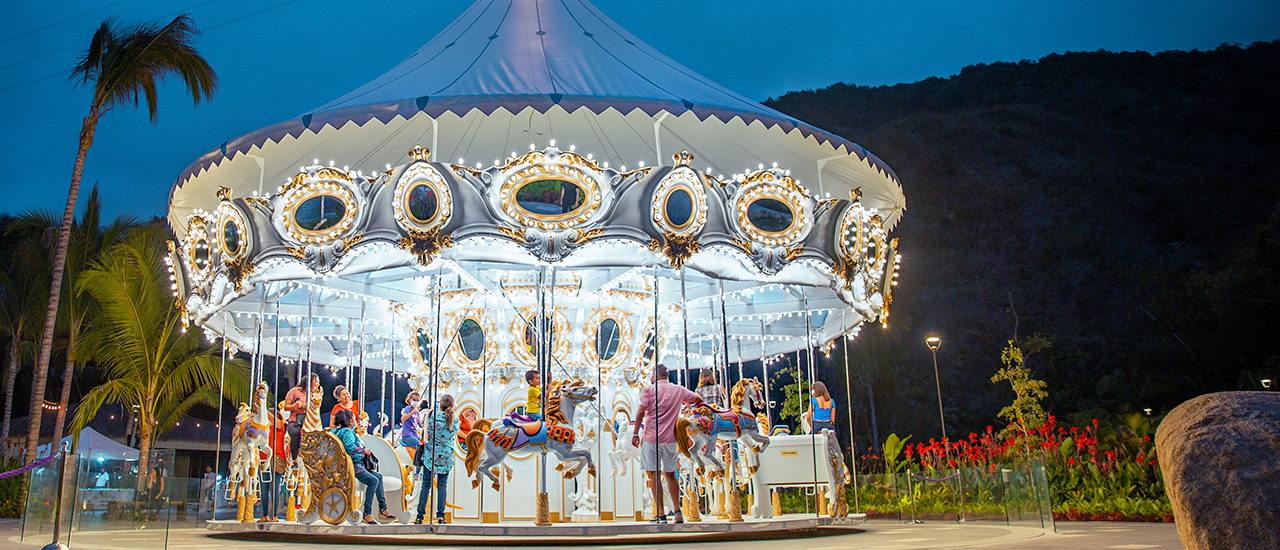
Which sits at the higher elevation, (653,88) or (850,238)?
(653,88)

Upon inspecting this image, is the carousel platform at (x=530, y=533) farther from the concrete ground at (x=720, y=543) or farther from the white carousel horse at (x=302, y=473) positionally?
the white carousel horse at (x=302, y=473)

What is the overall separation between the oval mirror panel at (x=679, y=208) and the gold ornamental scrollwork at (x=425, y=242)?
224 cm

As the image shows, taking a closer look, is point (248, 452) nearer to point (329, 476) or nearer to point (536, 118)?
point (329, 476)

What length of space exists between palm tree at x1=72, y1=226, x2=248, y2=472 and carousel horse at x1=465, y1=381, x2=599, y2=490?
10442mm

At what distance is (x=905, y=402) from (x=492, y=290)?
87.1 feet

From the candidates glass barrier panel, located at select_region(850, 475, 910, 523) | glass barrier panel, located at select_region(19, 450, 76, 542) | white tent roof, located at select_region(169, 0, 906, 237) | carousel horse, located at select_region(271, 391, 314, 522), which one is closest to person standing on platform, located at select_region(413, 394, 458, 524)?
carousel horse, located at select_region(271, 391, 314, 522)

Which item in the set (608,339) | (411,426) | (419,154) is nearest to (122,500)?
(411,426)

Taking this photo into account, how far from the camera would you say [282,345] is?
A: 14.3 meters

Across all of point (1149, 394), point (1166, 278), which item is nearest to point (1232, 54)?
point (1166, 278)

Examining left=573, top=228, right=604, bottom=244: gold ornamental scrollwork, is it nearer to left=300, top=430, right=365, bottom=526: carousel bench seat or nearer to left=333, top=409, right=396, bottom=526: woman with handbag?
left=333, top=409, right=396, bottom=526: woman with handbag

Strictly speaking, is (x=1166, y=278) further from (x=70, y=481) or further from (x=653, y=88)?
(x=70, y=481)

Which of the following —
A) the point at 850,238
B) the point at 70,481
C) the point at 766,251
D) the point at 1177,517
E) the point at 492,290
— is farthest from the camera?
the point at 492,290

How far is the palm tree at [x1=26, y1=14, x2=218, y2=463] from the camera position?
14.7 meters

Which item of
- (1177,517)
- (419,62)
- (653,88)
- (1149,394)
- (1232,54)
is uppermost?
(1232,54)
